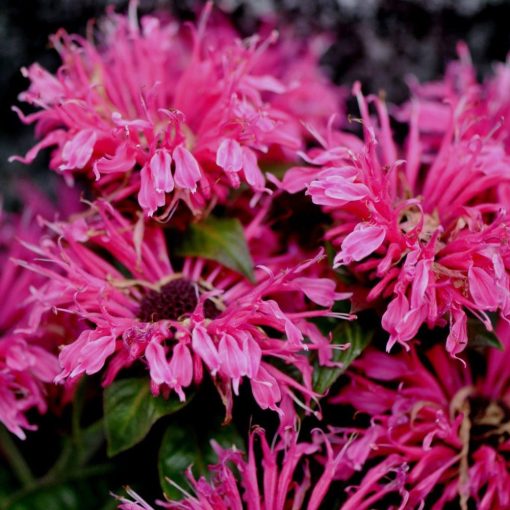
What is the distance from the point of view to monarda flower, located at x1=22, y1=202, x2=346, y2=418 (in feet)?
2.05

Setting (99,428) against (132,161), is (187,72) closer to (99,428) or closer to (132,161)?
(132,161)

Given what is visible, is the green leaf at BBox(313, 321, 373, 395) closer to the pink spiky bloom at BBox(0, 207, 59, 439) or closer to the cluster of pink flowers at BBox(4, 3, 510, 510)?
the cluster of pink flowers at BBox(4, 3, 510, 510)

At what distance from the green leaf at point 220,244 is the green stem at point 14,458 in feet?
0.92

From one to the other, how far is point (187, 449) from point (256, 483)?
8 centimetres

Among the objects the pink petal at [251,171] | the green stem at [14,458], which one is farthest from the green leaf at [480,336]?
the green stem at [14,458]

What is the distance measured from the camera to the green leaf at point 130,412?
667 millimetres

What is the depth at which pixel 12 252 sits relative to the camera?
92cm

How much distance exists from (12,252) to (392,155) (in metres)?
0.43

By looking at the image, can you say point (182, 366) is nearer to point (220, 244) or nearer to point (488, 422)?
point (220, 244)

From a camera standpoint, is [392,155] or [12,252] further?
[12,252]

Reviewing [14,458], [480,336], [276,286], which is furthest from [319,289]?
[14,458]

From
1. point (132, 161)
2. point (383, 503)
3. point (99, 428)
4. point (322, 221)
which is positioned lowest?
point (383, 503)

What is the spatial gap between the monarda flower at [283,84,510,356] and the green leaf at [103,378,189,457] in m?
0.19

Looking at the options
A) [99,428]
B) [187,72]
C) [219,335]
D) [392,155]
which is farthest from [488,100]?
[99,428]
